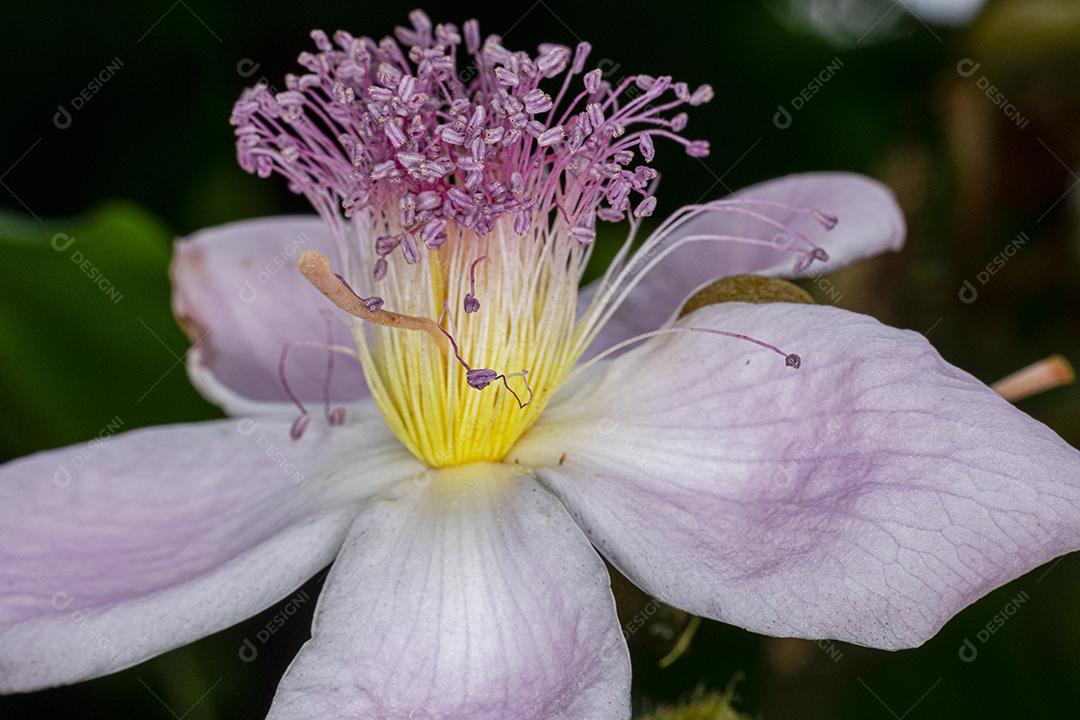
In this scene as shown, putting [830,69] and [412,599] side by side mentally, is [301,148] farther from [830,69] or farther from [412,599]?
[830,69]

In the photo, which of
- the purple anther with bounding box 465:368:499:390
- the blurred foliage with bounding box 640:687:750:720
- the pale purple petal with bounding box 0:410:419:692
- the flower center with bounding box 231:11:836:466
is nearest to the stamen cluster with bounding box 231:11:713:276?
the flower center with bounding box 231:11:836:466

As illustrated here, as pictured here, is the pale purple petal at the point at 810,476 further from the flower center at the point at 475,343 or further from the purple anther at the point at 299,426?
the purple anther at the point at 299,426

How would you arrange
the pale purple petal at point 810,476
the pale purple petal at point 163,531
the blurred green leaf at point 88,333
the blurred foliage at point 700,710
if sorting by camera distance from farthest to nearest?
1. the blurred green leaf at point 88,333
2. the blurred foliage at point 700,710
3. the pale purple petal at point 163,531
4. the pale purple petal at point 810,476

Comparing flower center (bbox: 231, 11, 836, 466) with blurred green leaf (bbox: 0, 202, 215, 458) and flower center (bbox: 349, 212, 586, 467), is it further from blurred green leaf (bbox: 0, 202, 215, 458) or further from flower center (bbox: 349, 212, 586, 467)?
blurred green leaf (bbox: 0, 202, 215, 458)

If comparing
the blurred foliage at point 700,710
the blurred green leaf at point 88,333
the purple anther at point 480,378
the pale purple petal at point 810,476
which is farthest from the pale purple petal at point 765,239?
the blurred green leaf at point 88,333

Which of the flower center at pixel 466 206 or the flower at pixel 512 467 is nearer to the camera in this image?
the flower at pixel 512 467

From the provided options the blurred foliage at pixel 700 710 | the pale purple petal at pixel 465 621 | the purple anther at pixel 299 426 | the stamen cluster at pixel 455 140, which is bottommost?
the blurred foliage at pixel 700 710

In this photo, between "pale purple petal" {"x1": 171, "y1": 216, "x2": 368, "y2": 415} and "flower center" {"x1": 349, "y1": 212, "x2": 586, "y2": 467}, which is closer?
"flower center" {"x1": 349, "y1": 212, "x2": 586, "y2": 467}
